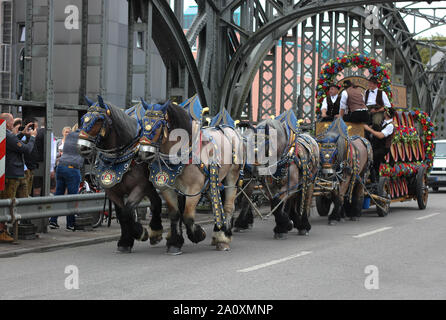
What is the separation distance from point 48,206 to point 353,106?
23.4 ft

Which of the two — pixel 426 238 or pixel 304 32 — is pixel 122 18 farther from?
pixel 426 238

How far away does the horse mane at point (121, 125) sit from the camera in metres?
9.91

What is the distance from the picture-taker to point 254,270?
869cm

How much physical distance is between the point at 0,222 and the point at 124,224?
6.20ft

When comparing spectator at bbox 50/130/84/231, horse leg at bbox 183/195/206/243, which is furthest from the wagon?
horse leg at bbox 183/195/206/243

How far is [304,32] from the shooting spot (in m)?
25.1

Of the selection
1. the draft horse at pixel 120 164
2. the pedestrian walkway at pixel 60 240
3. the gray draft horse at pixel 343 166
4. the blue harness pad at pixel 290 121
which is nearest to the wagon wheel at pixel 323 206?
the gray draft horse at pixel 343 166

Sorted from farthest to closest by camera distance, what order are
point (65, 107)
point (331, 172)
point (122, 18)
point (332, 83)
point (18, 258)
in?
point (122, 18)
point (332, 83)
point (331, 172)
point (65, 107)
point (18, 258)

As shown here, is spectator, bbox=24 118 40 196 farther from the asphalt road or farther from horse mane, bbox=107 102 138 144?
horse mane, bbox=107 102 138 144

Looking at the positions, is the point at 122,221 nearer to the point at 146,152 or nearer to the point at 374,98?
the point at 146,152

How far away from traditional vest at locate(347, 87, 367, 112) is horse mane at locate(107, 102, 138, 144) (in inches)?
269

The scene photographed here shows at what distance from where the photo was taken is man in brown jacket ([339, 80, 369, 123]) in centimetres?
1570

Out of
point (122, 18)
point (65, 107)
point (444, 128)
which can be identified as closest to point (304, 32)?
point (122, 18)

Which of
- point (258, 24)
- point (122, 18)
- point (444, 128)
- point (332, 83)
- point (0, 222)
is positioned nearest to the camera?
point (0, 222)
